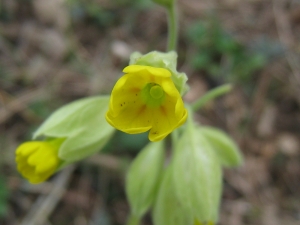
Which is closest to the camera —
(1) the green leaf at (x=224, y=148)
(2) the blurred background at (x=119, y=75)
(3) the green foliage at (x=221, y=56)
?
(1) the green leaf at (x=224, y=148)

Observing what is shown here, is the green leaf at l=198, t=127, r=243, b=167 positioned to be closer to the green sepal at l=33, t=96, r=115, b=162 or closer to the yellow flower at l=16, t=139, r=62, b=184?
the green sepal at l=33, t=96, r=115, b=162

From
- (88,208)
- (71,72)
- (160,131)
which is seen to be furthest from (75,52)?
(160,131)

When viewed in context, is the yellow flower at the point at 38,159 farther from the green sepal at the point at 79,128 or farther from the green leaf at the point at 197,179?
the green leaf at the point at 197,179

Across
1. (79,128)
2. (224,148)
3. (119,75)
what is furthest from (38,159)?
(119,75)

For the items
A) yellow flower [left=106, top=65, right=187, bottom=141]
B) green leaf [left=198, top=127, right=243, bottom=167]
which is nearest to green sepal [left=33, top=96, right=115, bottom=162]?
yellow flower [left=106, top=65, right=187, bottom=141]

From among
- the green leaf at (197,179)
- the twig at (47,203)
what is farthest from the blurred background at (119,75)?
the green leaf at (197,179)

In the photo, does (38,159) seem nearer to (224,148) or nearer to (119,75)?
(224,148)

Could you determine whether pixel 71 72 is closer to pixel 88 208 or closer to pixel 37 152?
pixel 88 208
